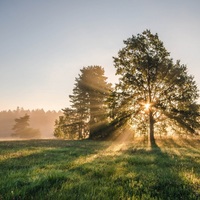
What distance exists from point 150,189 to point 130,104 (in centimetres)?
2320

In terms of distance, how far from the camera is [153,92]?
1091 inches

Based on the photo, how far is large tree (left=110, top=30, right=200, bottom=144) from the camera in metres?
26.6

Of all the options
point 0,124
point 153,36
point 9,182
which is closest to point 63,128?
point 153,36

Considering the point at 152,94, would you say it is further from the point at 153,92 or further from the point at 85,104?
the point at 85,104

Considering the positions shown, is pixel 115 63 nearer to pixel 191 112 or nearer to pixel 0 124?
pixel 191 112

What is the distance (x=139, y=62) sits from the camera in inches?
1104

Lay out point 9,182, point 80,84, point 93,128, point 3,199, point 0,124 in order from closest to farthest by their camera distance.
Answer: point 3,199 < point 9,182 < point 93,128 < point 80,84 < point 0,124

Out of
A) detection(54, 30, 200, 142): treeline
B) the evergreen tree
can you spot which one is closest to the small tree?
the evergreen tree

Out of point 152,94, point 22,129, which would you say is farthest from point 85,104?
point 22,129

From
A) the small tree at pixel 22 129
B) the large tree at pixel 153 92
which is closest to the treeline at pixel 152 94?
the large tree at pixel 153 92

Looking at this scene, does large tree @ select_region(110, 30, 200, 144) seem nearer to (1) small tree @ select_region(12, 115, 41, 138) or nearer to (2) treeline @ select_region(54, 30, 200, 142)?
(2) treeline @ select_region(54, 30, 200, 142)

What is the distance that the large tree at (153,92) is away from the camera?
26.6 m

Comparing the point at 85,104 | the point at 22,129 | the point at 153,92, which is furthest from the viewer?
the point at 22,129

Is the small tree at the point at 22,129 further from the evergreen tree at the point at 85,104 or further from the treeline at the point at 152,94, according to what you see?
the treeline at the point at 152,94
